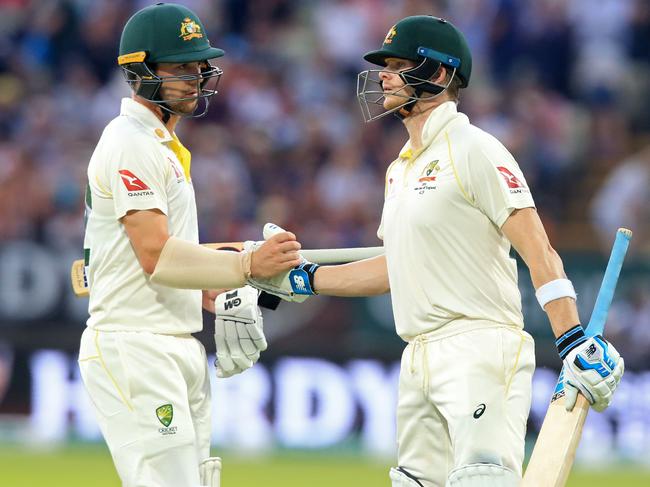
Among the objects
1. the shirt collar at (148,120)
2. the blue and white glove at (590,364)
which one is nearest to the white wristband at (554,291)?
the blue and white glove at (590,364)

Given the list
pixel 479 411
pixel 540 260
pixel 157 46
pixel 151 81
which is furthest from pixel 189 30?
pixel 479 411

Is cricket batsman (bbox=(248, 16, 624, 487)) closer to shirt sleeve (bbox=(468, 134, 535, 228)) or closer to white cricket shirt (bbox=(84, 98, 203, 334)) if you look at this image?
shirt sleeve (bbox=(468, 134, 535, 228))

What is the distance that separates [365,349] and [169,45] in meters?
5.78

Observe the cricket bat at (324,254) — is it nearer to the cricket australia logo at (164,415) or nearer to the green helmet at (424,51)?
the green helmet at (424,51)

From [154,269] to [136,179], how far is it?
1.16 feet

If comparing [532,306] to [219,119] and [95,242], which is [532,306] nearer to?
[219,119]

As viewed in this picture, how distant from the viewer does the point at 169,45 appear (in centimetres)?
555

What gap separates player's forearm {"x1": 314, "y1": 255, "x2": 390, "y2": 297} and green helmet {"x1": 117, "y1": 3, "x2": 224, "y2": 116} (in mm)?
926

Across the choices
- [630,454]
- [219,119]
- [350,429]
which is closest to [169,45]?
[350,429]

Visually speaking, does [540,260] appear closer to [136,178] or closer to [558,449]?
[558,449]

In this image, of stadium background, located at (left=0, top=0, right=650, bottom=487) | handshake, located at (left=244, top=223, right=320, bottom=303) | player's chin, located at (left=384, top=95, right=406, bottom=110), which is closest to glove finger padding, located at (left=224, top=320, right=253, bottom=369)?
handshake, located at (left=244, top=223, right=320, bottom=303)

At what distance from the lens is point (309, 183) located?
12594mm

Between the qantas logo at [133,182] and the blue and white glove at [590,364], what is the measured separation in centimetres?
167

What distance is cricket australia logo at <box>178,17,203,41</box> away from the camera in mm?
5570
